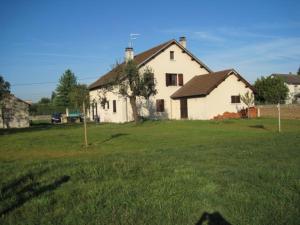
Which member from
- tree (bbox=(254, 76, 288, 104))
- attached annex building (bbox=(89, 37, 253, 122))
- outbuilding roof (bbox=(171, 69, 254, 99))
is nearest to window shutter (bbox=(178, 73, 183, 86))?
attached annex building (bbox=(89, 37, 253, 122))

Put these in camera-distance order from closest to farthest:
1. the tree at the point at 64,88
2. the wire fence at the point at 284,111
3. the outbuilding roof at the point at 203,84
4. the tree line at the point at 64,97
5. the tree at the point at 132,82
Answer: the tree at the point at 132,82 < the outbuilding roof at the point at 203,84 < the wire fence at the point at 284,111 < the tree line at the point at 64,97 < the tree at the point at 64,88

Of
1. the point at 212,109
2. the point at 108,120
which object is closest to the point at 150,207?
the point at 212,109

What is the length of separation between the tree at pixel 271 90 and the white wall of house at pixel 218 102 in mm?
19323

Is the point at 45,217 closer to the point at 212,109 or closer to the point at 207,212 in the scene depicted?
the point at 207,212

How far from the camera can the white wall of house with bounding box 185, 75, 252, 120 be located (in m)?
36.1

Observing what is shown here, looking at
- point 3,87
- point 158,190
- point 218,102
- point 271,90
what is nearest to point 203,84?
point 218,102

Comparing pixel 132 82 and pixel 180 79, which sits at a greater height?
pixel 180 79

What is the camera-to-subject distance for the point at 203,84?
37.5m

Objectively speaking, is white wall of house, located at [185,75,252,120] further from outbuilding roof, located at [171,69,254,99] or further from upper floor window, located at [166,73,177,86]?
upper floor window, located at [166,73,177,86]

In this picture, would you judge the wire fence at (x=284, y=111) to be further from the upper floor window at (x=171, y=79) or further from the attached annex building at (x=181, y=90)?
the upper floor window at (x=171, y=79)

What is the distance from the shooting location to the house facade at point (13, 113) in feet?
134

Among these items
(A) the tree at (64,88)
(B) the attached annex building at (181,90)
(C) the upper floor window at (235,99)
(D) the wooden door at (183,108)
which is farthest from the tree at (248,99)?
(A) the tree at (64,88)

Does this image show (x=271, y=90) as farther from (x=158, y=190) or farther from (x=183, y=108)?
(x=158, y=190)

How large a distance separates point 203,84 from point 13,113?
75.2ft
